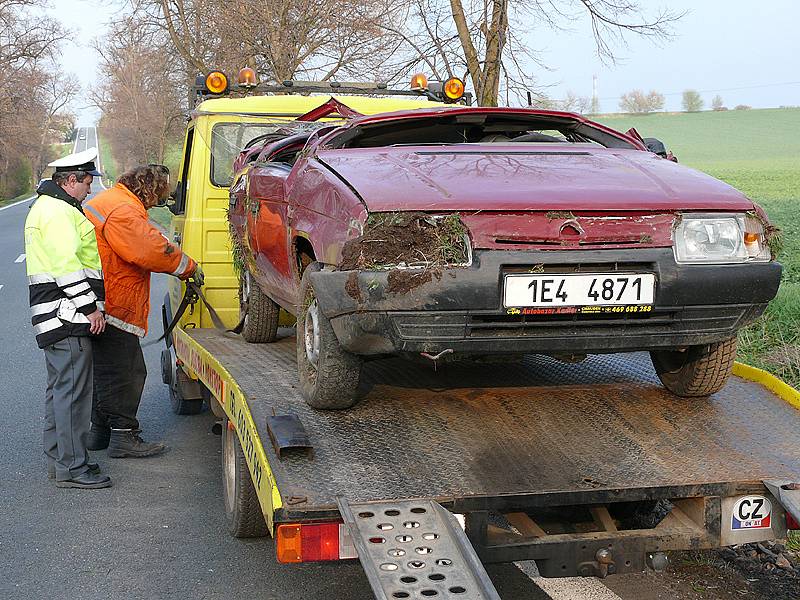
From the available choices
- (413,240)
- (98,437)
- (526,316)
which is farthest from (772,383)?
(98,437)

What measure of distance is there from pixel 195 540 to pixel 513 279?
226 centimetres

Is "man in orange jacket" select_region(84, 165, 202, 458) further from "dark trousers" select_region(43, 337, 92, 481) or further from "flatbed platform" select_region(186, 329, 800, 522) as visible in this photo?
"flatbed platform" select_region(186, 329, 800, 522)

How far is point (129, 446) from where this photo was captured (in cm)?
644

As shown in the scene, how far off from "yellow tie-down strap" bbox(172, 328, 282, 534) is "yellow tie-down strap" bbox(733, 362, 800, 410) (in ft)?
7.69

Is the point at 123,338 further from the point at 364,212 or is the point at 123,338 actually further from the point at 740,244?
the point at 740,244

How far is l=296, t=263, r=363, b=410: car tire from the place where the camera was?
13.2 feet

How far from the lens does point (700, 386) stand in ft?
14.7

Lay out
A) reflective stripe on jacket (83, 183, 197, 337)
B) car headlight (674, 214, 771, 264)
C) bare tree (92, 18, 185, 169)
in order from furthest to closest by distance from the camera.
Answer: bare tree (92, 18, 185, 169)
reflective stripe on jacket (83, 183, 197, 337)
car headlight (674, 214, 771, 264)

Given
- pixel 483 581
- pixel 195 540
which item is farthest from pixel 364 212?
pixel 195 540

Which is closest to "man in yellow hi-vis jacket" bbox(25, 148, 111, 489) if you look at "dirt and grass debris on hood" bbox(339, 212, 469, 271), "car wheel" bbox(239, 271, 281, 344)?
"car wheel" bbox(239, 271, 281, 344)

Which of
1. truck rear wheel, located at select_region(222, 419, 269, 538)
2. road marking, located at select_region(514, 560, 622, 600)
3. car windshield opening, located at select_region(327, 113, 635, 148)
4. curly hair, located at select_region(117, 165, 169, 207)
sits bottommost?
road marking, located at select_region(514, 560, 622, 600)

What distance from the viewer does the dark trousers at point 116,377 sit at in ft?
21.2

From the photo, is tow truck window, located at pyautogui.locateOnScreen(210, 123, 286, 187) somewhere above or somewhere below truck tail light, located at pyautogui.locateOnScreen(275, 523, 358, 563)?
above

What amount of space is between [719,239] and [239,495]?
7.68 ft
